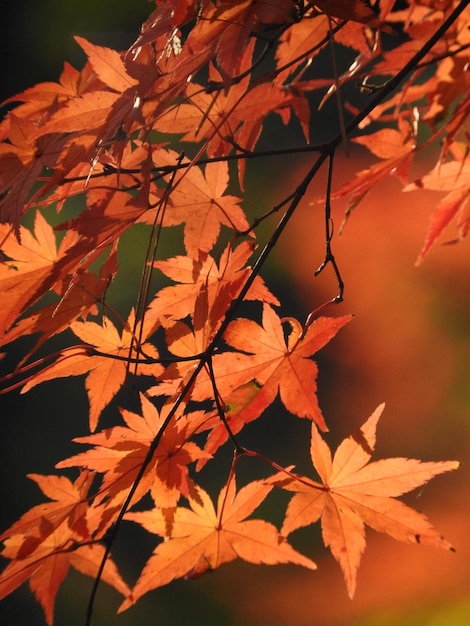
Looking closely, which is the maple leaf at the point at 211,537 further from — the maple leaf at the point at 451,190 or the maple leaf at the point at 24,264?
the maple leaf at the point at 451,190

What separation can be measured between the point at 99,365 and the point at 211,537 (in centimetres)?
23

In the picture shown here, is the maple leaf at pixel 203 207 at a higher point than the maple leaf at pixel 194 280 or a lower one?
higher

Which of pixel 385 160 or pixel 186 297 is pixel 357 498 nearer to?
pixel 186 297

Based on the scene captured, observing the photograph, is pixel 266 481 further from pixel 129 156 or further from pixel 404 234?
pixel 404 234

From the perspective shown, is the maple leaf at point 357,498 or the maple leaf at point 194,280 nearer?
the maple leaf at point 357,498

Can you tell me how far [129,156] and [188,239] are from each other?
12 cm

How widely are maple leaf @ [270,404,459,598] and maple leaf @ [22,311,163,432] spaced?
0.69 feet

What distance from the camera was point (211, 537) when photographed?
2.31ft

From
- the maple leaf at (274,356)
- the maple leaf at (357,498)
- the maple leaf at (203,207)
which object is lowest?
the maple leaf at (357,498)

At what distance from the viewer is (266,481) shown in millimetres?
667

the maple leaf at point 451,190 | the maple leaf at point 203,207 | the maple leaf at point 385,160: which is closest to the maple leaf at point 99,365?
the maple leaf at point 203,207

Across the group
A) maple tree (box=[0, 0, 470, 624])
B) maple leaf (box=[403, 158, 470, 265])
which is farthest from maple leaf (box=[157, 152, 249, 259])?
maple leaf (box=[403, 158, 470, 265])


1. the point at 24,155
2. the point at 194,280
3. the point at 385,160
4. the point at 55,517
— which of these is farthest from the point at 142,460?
the point at 385,160

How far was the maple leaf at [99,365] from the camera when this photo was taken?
71cm
